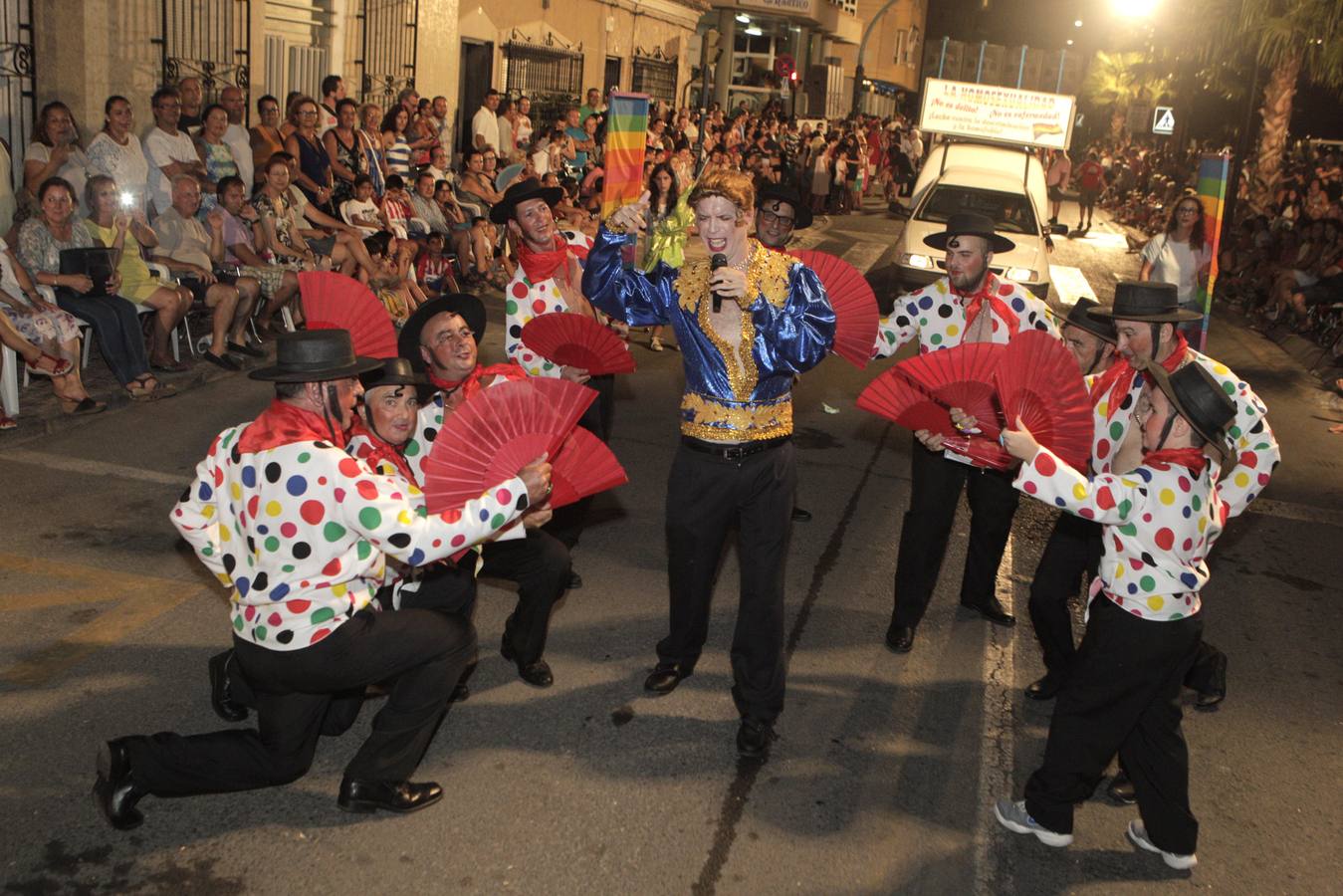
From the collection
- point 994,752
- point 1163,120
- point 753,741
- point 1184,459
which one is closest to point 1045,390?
point 1184,459

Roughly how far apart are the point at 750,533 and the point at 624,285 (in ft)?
3.55

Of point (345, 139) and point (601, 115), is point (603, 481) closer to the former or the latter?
point (345, 139)

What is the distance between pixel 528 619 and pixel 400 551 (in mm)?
1575

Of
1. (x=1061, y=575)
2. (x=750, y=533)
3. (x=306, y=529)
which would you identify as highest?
(x=306, y=529)

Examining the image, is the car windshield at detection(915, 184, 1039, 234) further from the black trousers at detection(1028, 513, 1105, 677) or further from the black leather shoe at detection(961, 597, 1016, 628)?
the black trousers at detection(1028, 513, 1105, 677)

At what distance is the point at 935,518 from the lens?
584cm

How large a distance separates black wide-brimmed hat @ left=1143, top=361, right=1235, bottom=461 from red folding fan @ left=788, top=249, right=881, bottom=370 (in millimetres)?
1484

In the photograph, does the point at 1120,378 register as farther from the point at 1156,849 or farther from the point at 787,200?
the point at 787,200

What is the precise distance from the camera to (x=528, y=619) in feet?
17.4

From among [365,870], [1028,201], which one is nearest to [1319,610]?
[365,870]

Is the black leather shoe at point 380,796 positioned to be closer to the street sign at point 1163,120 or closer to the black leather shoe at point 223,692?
the black leather shoe at point 223,692

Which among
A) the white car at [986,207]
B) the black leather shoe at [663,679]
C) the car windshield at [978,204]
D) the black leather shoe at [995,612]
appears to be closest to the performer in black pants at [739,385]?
the black leather shoe at [663,679]

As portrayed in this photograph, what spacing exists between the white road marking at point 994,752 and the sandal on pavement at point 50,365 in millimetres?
6361

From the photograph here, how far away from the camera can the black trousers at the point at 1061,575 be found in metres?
5.33
